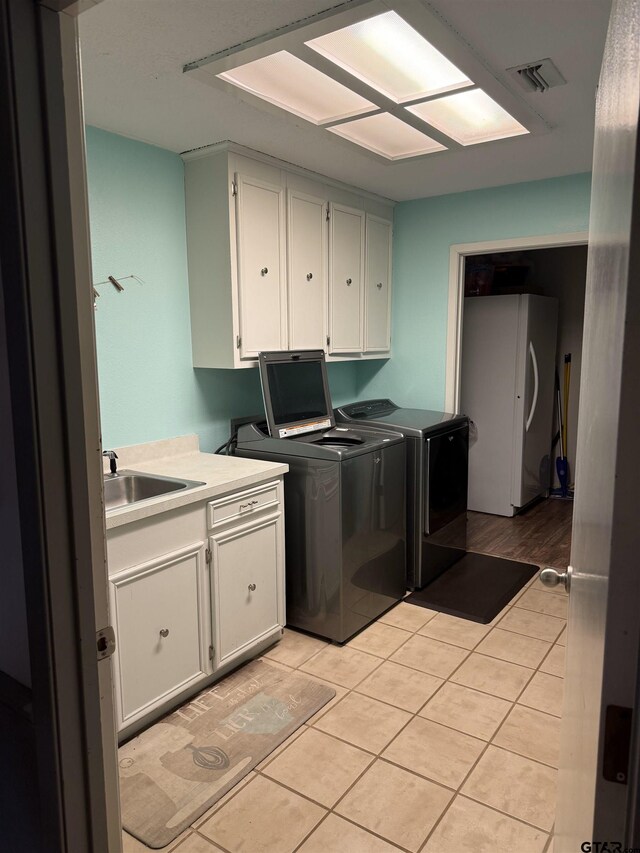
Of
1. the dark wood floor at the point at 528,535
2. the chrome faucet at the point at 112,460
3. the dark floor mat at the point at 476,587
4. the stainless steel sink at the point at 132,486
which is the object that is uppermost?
the chrome faucet at the point at 112,460

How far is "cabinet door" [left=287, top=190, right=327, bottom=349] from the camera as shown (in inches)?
128

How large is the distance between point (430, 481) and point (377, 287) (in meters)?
1.39

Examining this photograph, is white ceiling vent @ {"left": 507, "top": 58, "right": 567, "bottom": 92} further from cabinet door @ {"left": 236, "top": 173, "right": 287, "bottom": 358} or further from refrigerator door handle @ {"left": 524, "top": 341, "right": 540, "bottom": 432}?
refrigerator door handle @ {"left": 524, "top": 341, "right": 540, "bottom": 432}

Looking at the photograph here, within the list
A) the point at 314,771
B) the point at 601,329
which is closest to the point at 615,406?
the point at 601,329

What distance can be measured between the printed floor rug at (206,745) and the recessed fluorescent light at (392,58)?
2385 mm

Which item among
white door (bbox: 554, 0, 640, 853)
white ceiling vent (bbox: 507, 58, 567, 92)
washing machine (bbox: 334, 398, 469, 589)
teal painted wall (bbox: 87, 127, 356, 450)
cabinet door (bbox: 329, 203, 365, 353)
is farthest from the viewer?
cabinet door (bbox: 329, 203, 365, 353)

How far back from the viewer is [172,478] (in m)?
2.56

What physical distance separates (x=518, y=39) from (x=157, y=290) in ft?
5.96

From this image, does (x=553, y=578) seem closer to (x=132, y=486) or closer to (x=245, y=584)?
(x=245, y=584)

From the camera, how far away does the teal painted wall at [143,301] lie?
2.64m

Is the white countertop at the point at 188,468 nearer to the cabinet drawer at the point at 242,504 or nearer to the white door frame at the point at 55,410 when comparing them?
the cabinet drawer at the point at 242,504

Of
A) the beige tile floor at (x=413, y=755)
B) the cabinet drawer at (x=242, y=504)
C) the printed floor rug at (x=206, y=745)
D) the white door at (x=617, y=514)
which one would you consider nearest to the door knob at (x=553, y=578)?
the white door at (x=617, y=514)

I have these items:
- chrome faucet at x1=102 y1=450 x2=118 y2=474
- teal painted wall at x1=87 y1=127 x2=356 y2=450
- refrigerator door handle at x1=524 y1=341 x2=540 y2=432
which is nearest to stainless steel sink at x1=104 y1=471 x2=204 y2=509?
chrome faucet at x1=102 y1=450 x2=118 y2=474

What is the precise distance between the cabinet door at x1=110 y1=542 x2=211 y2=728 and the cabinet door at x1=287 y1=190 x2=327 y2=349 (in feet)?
4.78
